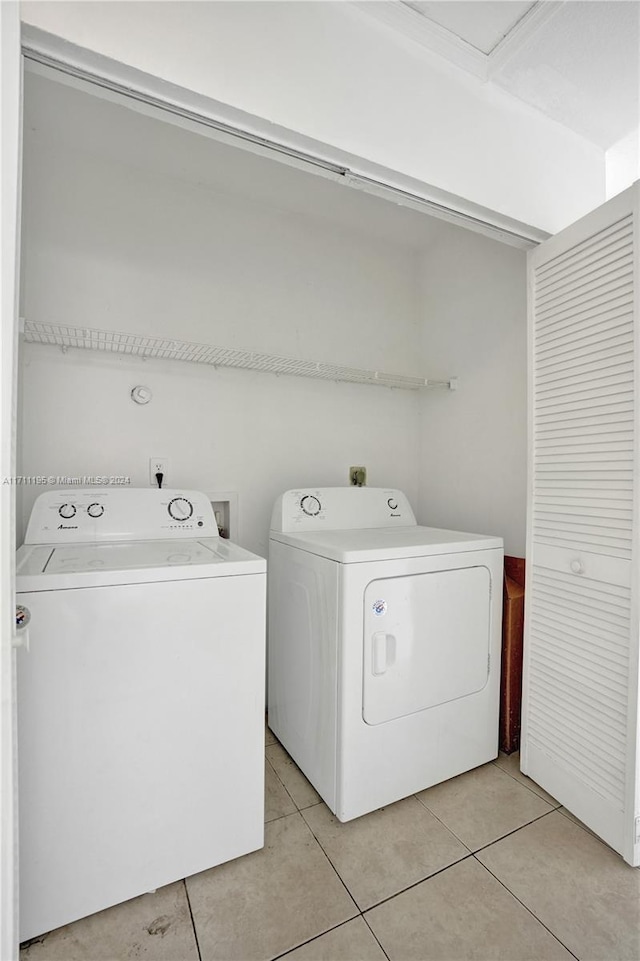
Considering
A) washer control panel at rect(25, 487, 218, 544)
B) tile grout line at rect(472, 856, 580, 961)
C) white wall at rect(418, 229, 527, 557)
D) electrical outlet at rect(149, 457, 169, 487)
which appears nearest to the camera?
tile grout line at rect(472, 856, 580, 961)

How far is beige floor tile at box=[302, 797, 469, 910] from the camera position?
1248mm

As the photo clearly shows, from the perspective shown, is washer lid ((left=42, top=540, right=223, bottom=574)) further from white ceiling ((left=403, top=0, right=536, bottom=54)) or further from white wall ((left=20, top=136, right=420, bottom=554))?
white ceiling ((left=403, top=0, right=536, bottom=54))

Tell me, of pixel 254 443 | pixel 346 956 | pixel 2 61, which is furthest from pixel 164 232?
pixel 346 956

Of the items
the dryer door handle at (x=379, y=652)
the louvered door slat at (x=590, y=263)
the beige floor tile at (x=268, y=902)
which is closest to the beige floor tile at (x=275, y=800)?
the beige floor tile at (x=268, y=902)

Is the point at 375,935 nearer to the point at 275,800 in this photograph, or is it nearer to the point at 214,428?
the point at 275,800

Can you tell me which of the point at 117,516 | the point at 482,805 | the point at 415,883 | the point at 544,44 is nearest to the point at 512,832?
the point at 482,805

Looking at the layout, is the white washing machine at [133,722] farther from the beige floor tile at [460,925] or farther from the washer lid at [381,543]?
the beige floor tile at [460,925]

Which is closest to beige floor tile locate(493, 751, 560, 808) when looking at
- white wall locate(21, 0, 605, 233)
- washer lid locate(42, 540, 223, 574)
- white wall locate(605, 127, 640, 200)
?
washer lid locate(42, 540, 223, 574)

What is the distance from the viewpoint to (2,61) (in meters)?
0.76

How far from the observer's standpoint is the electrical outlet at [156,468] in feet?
6.15

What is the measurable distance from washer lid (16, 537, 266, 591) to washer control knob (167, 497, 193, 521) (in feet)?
0.56

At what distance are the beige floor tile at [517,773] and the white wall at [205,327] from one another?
4.37 ft

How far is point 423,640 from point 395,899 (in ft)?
2.26

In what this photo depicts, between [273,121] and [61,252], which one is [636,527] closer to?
[273,121]
